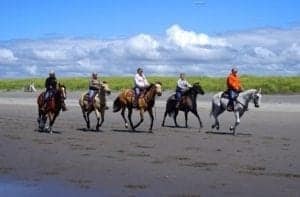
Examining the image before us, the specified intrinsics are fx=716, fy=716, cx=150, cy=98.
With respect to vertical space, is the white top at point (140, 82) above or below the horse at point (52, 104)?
above

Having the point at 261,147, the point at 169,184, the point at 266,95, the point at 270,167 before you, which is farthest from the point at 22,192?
the point at 266,95

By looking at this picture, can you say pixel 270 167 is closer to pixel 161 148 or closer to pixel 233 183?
pixel 233 183

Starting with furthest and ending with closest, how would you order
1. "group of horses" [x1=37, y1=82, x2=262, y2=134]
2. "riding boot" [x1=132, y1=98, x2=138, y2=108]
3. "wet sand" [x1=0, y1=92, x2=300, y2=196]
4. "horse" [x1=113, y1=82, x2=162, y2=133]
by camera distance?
1. "riding boot" [x1=132, y1=98, x2=138, y2=108]
2. "horse" [x1=113, y1=82, x2=162, y2=133]
3. "group of horses" [x1=37, y1=82, x2=262, y2=134]
4. "wet sand" [x1=0, y1=92, x2=300, y2=196]

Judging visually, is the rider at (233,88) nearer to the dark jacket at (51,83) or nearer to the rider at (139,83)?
the rider at (139,83)

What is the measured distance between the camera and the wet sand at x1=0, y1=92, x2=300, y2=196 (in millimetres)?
13523

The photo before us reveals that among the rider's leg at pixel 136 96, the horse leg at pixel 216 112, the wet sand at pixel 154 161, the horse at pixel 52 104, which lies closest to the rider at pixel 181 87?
the wet sand at pixel 154 161

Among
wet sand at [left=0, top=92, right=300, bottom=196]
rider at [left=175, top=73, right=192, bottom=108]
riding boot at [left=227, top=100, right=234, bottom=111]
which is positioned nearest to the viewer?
wet sand at [left=0, top=92, right=300, bottom=196]

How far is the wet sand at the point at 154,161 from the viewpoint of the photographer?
1352cm

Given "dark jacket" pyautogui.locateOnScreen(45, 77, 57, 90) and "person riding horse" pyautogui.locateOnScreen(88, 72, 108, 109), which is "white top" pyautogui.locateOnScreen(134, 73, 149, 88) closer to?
"person riding horse" pyautogui.locateOnScreen(88, 72, 108, 109)

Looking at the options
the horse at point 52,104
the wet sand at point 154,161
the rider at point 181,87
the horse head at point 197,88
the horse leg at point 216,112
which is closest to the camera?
the wet sand at point 154,161

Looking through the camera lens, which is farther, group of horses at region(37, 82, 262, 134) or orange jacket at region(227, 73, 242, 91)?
orange jacket at region(227, 73, 242, 91)

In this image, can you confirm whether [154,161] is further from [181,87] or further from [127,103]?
[181,87]

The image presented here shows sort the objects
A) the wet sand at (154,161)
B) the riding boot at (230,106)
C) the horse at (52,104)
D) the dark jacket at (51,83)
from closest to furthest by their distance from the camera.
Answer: the wet sand at (154,161)
the dark jacket at (51,83)
the horse at (52,104)
the riding boot at (230,106)

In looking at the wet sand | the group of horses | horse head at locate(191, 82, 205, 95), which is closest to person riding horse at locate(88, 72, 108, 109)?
the group of horses
